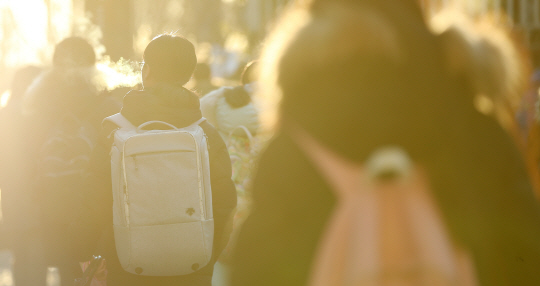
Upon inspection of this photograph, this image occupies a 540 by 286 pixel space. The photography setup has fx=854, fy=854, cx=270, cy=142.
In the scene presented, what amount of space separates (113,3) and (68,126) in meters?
2.84

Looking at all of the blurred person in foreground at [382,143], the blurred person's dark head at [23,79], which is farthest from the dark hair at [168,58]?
the blurred person's dark head at [23,79]

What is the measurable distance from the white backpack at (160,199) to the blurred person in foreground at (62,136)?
0.80 m

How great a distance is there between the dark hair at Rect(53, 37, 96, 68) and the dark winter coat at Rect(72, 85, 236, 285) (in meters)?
1.00

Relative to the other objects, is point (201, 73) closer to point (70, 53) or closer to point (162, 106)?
point (70, 53)

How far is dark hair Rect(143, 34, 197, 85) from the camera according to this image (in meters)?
3.88

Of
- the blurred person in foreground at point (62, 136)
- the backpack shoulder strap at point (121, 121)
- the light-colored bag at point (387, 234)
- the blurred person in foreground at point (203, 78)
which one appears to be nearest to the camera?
the light-colored bag at point (387, 234)

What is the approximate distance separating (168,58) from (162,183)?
60 cm

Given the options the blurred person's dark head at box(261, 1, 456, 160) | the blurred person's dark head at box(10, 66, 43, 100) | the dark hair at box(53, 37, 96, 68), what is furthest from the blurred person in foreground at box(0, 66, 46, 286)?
the blurred person's dark head at box(261, 1, 456, 160)

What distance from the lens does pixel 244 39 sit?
94.0 ft

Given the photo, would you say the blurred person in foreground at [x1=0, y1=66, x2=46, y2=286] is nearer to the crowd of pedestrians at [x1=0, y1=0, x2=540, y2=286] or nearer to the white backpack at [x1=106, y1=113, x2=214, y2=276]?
the white backpack at [x1=106, y1=113, x2=214, y2=276]

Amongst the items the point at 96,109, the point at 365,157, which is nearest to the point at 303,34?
the point at 365,157

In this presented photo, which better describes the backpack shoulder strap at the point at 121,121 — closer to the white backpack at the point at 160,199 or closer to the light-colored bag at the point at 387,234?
the white backpack at the point at 160,199

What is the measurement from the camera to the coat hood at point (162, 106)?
3777 mm

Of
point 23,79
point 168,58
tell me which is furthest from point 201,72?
point 168,58
